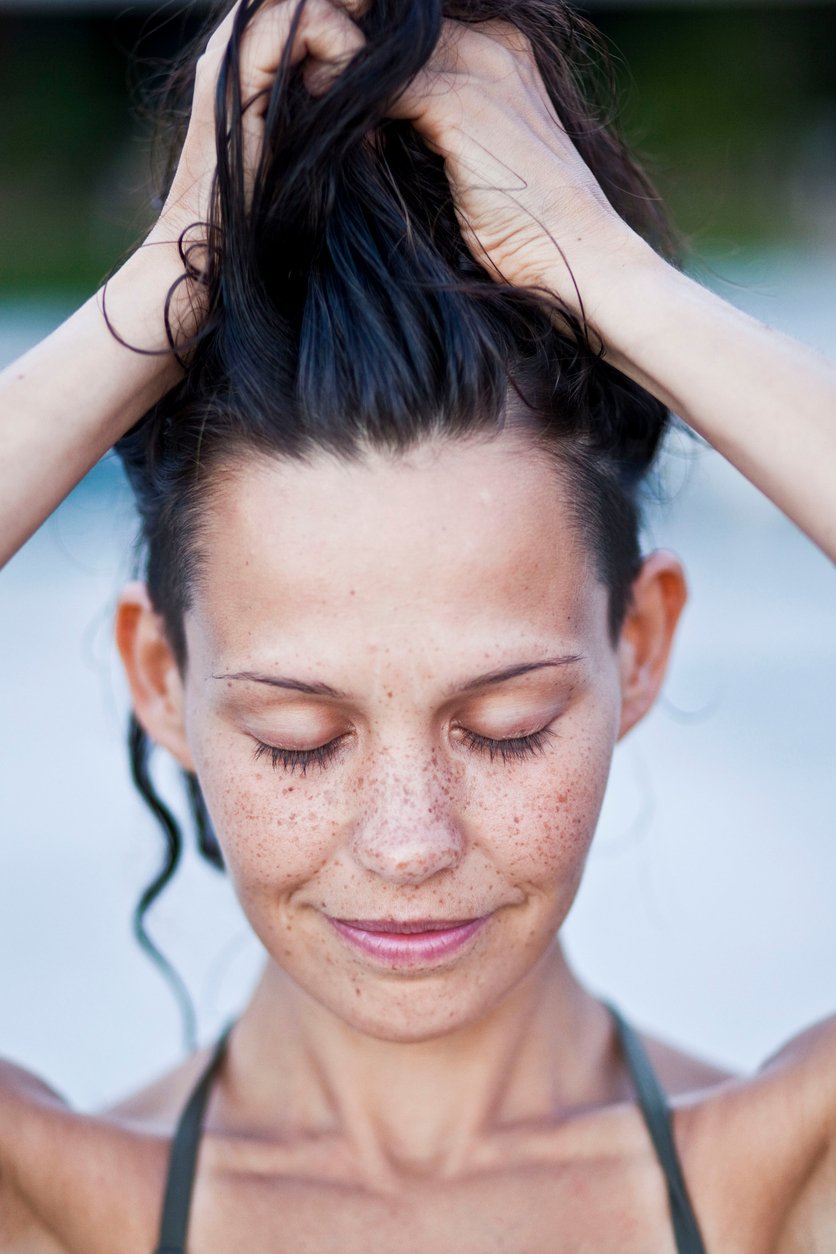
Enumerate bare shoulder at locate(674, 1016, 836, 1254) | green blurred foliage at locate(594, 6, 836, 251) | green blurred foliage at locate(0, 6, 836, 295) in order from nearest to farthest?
bare shoulder at locate(674, 1016, 836, 1254) → green blurred foliage at locate(0, 6, 836, 295) → green blurred foliage at locate(594, 6, 836, 251)

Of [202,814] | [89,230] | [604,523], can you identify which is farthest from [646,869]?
[89,230]

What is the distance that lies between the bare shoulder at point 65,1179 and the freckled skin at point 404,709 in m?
0.34

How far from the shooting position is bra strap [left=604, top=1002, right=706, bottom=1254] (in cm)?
146

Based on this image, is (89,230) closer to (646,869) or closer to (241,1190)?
(646,869)

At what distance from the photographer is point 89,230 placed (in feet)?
38.2

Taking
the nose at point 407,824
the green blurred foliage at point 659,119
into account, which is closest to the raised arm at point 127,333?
the nose at point 407,824

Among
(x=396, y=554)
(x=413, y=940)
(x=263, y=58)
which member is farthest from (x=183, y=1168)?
(x=263, y=58)

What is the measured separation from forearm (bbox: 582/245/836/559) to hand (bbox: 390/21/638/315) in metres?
0.04

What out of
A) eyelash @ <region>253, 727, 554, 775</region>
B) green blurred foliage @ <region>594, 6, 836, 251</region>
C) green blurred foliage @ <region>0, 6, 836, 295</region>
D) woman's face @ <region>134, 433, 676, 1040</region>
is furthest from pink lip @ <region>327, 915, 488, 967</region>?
green blurred foliage @ <region>594, 6, 836, 251</region>

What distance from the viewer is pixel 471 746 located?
1266 mm

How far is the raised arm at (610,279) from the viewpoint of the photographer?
119cm

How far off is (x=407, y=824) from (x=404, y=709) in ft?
0.32

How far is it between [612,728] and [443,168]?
0.55 meters

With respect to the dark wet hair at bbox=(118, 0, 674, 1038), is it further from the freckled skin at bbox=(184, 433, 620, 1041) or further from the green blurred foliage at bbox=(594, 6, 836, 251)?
the green blurred foliage at bbox=(594, 6, 836, 251)
